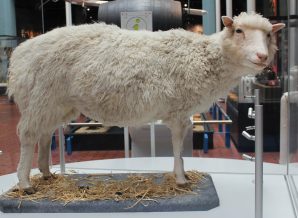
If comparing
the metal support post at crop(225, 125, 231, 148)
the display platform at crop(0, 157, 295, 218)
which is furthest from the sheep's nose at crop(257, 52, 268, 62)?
the metal support post at crop(225, 125, 231, 148)

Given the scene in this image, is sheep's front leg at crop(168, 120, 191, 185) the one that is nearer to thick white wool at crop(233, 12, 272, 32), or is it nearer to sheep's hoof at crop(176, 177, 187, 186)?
sheep's hoof at crop(176, 177, 187, 186)

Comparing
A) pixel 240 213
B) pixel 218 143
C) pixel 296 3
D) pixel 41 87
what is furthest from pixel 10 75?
pixel 218 143

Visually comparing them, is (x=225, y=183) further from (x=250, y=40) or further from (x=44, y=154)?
(x=44, y=154)

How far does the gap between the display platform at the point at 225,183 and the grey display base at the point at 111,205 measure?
2 centimetres

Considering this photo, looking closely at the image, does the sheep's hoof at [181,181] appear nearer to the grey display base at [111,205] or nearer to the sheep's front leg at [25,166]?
the grey display base at [111,205]

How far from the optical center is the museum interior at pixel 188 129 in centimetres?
193

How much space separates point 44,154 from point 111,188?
17.4 inches

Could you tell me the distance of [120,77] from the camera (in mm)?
1911

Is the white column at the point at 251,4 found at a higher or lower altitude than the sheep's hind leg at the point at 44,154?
higher

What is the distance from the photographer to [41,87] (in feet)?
6.44

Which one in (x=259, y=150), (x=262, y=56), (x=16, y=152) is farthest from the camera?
(x=16, y=152)

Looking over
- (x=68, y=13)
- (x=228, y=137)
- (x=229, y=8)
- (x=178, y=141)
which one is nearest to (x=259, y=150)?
(x=178, y=141)

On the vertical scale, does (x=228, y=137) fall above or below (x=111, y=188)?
below

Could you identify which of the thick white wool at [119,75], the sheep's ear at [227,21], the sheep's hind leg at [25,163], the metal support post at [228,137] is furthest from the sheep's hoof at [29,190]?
the metal support post at [228,137]
